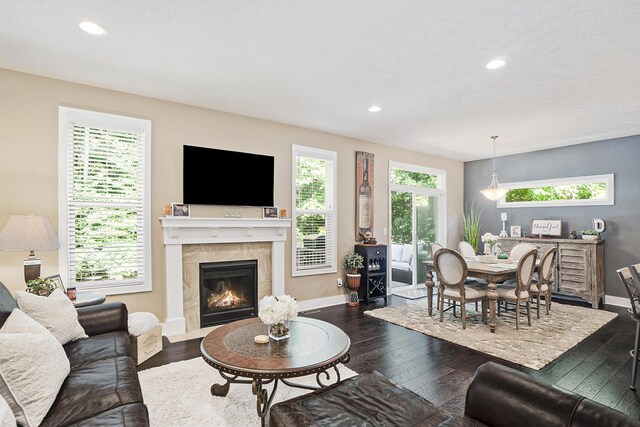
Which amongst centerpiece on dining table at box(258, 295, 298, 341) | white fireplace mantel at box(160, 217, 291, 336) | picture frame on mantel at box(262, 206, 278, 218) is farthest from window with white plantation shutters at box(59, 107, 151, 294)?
centerpiece on dining table at box(258, 295, 298, 341)

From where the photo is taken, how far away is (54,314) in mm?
2273

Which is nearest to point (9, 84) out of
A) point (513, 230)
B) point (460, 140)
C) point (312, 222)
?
point (312, 222)

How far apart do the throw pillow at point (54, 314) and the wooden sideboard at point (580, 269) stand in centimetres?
672

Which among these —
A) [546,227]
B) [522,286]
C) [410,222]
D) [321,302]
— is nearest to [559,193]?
[546,227]

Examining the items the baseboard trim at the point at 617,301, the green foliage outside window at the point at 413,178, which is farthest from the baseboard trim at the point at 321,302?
the baseboard trim at the point at 617,301

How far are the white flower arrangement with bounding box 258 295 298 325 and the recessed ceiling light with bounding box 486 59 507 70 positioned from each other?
2815mm

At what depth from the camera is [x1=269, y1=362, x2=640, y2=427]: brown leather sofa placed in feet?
4.27

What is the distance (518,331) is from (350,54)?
148 inches

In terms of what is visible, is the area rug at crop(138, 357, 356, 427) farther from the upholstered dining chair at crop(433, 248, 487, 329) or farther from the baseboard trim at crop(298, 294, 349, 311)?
the baseboard trim at crop(298, 294, 349, 311)

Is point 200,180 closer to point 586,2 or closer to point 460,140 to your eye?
point 586,2

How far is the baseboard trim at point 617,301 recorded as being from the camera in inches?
215

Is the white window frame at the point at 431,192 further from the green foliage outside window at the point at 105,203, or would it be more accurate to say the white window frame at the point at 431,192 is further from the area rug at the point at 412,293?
the green foliage outside window at the point at 105,203

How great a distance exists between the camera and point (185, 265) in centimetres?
409

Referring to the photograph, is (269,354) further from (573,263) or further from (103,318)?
(573,263)
